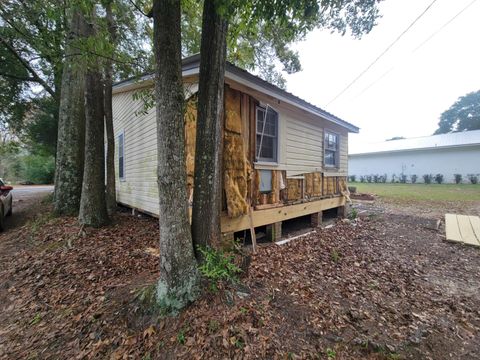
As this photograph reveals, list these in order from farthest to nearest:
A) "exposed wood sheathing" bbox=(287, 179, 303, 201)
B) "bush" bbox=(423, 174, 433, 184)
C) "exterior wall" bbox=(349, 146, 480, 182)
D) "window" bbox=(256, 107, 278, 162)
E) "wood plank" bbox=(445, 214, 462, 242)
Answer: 1. "bush" bbox=(423, 174, 433, 184)
2. "exterior wall" bbox=(349, 146, 480, 182)
3. "exposed wood sheathing" bbox=(287, 179, 303, 201)
4. "wood plank" bbox=(445, 214, 462, 242)
5. "window" bbox=(256, 107, 278, 162)

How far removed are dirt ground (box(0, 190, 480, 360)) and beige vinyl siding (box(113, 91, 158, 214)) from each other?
131 cm

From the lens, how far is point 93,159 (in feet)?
16.7

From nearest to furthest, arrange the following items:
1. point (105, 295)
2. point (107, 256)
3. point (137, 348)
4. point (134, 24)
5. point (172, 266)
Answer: point (137, 348)
point (172, 266)
point (105, 295)
point (107, 256)
point (134, 24)

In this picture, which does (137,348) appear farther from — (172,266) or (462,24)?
(462,24)

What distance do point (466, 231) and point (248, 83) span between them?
720 cm

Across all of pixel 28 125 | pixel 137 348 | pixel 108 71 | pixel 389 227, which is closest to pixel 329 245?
pixel 389 227

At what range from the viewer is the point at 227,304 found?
2.50 metres

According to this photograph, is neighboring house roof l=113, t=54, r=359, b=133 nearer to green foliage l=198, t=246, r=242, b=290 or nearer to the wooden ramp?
green foliage l=198, t=246, r=242, b=290

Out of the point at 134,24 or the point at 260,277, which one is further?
the point at 134,24

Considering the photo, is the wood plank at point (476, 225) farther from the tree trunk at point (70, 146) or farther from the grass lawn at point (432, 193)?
the tree trunk at point (70, 146)

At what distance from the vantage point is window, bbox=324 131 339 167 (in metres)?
7.77

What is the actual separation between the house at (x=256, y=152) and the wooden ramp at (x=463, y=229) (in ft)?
10.1

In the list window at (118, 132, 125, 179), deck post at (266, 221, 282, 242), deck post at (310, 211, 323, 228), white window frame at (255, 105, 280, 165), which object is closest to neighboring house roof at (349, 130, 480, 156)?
deck post at (310, 211, 323, 228)

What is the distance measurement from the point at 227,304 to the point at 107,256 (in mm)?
2467
